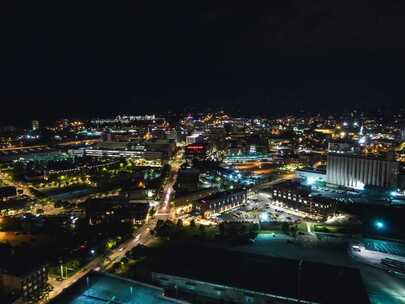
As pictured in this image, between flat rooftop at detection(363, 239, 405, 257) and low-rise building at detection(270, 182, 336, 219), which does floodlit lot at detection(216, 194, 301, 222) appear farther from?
flat rooftop at detection(363, 239, 405, 257)

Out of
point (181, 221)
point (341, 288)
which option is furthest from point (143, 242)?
point (341, 288)

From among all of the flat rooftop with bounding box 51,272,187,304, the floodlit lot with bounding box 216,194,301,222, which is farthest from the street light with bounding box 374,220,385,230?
the flat rooftop with bounding box 51,272,187,304

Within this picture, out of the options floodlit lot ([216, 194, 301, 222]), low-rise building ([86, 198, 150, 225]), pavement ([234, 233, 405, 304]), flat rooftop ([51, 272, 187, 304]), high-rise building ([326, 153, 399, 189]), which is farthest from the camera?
high-rise building ([326, 153, 399, 189])

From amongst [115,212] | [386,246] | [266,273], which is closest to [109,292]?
[266,273]

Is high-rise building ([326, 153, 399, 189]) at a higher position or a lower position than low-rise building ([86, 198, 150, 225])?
higher

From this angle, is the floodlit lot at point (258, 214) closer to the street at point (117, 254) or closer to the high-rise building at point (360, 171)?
the street at point (117, 254)

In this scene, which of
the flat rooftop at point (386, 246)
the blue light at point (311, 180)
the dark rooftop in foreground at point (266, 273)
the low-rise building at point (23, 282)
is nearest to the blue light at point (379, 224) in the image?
the flat rooftop at point (386, 246)

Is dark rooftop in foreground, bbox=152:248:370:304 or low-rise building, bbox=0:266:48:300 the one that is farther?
low-rise building, bbox=0:266:48:300
